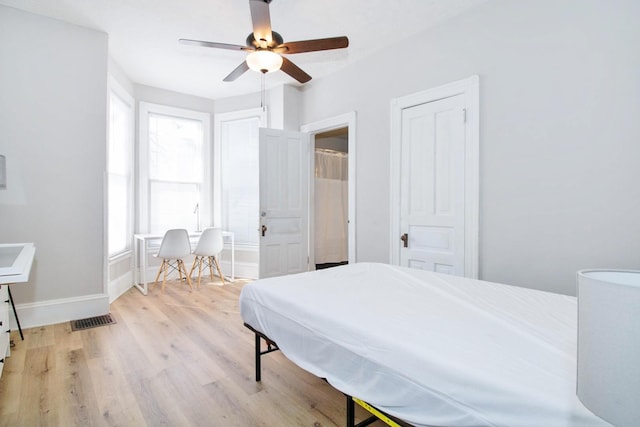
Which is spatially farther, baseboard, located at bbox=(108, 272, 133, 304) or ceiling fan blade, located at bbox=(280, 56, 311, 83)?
baseboard, located at bbox=(108, 272, 133, 304)

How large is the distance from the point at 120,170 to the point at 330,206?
3.39 meters

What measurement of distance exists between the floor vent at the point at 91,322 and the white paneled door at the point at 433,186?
117 inches

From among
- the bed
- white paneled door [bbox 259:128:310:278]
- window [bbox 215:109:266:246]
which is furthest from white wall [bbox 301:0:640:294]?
window [bbox 215:109:266:246]

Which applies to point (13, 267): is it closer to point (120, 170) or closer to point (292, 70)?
point (292, 70)

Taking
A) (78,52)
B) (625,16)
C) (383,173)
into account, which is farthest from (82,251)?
(625,16)

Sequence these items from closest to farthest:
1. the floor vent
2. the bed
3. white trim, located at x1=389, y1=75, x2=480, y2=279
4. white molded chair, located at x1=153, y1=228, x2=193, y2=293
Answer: the bed → white trim, located at x1=389, y1=75, x2=480, y2=279 → the floor vent → white molded chair, located at x1=153, y1=228, x2=193, y2=293

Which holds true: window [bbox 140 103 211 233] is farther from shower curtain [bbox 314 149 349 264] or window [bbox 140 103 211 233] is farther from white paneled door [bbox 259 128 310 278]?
shower curtain [bbox 314 149 349 264]

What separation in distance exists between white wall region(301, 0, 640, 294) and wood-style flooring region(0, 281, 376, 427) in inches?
68.2

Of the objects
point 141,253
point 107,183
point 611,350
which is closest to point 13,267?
point 107,183

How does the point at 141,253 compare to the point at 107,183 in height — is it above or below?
below

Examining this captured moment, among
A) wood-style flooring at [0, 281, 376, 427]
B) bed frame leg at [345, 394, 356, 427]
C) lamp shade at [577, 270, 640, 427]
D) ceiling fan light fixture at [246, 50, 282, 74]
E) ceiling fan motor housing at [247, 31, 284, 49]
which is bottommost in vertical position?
wood-style flooring at [0, 281, 376, 427]

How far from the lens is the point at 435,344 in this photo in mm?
1053

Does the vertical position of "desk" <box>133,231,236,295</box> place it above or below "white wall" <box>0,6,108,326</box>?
below

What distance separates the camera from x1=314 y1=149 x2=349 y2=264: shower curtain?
590 centimetres
